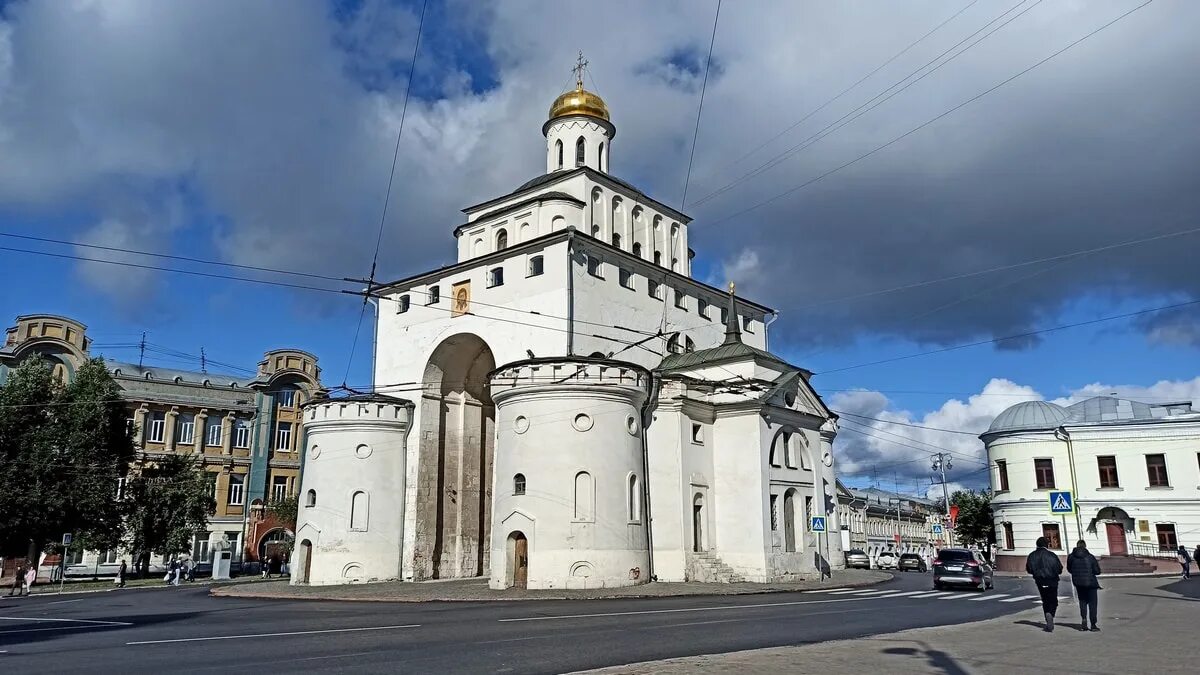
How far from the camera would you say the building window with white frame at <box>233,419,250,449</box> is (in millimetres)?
55094

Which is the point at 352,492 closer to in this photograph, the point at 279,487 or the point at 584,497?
the point at 584,497

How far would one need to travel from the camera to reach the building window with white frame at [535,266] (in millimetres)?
32375

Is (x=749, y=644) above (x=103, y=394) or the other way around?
the other way around

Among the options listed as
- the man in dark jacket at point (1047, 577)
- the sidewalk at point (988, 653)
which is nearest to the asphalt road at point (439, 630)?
the sidewalk at point (988, 653)

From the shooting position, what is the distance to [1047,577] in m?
13.9

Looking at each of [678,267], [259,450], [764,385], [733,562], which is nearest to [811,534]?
[733,562]

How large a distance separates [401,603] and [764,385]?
1505 centimetres

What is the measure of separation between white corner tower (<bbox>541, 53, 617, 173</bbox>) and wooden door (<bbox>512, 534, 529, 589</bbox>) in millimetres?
18033

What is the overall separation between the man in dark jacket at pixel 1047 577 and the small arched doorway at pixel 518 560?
54.7 ft

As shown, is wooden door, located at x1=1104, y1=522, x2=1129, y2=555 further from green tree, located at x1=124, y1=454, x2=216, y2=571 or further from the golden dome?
green tree, located at x1=124, y1=454, x2=216, y2=571

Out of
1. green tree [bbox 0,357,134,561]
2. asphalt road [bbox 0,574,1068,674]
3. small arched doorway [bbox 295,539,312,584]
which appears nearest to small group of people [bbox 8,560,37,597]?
green tree [bbox 0,357,134,561]

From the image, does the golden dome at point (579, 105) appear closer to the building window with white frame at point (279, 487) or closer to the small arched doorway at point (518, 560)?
Result: the small arched doorway at point (518, 560)

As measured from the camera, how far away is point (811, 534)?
108 ft

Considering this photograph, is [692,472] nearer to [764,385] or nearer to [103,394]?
[764,385]
